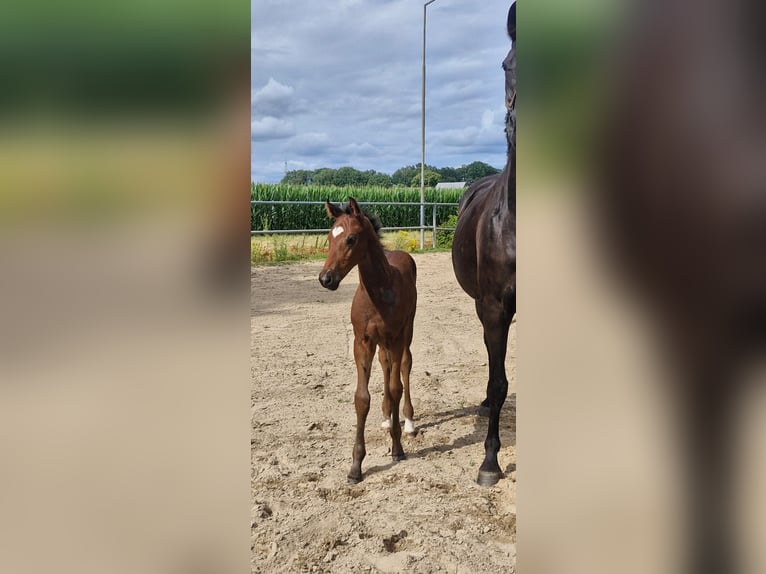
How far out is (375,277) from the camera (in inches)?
130

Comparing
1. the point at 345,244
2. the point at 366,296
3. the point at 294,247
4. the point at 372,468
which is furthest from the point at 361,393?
the point at 294,247

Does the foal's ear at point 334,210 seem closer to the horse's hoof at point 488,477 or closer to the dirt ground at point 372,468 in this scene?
the dirt ground at point 372,468

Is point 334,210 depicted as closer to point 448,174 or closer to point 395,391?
point 395,391

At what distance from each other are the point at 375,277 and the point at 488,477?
1368 mm

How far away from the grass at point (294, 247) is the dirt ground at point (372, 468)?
671 cm

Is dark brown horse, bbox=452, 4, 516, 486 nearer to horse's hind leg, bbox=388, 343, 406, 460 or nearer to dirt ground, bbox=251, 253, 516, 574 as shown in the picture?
dirt ground, bbox=251, 253, 516, 574

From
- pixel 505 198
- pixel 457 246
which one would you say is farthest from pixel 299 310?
pixel 505 198

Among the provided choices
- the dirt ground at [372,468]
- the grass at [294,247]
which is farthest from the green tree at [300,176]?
the dirt ground at [372,468]

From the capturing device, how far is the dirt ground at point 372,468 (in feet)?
8.29

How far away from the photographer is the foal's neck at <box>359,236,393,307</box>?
3.30 metres

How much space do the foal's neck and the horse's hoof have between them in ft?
3.84
